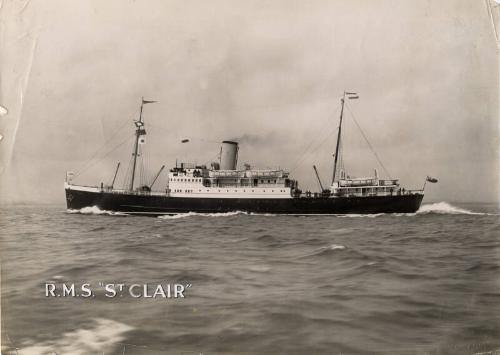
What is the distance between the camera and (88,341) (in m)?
3.60

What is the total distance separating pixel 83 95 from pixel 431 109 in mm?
3389

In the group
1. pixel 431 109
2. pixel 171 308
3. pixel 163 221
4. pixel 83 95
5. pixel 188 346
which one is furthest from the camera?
pixel 163 221

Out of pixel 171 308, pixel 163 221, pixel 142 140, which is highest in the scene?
pixel 142 140

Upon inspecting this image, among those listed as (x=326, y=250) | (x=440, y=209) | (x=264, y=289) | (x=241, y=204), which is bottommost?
(x=264, y=289)

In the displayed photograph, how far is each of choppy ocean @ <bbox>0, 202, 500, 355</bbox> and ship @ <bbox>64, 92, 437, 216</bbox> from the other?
22.9 inches

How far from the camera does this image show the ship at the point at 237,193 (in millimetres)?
4473

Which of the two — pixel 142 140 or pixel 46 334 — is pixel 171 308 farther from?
pixel 142 140

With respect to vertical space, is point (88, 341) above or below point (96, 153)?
below

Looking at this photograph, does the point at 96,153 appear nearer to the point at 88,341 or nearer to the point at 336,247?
the point at 88,341

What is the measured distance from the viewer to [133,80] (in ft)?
13.6

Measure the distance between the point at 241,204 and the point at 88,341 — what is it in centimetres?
486

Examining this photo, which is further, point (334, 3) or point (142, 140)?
point (142, 140)

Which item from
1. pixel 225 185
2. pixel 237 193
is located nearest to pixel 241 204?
pixel 237 193

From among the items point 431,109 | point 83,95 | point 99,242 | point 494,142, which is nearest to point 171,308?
point 99,242
